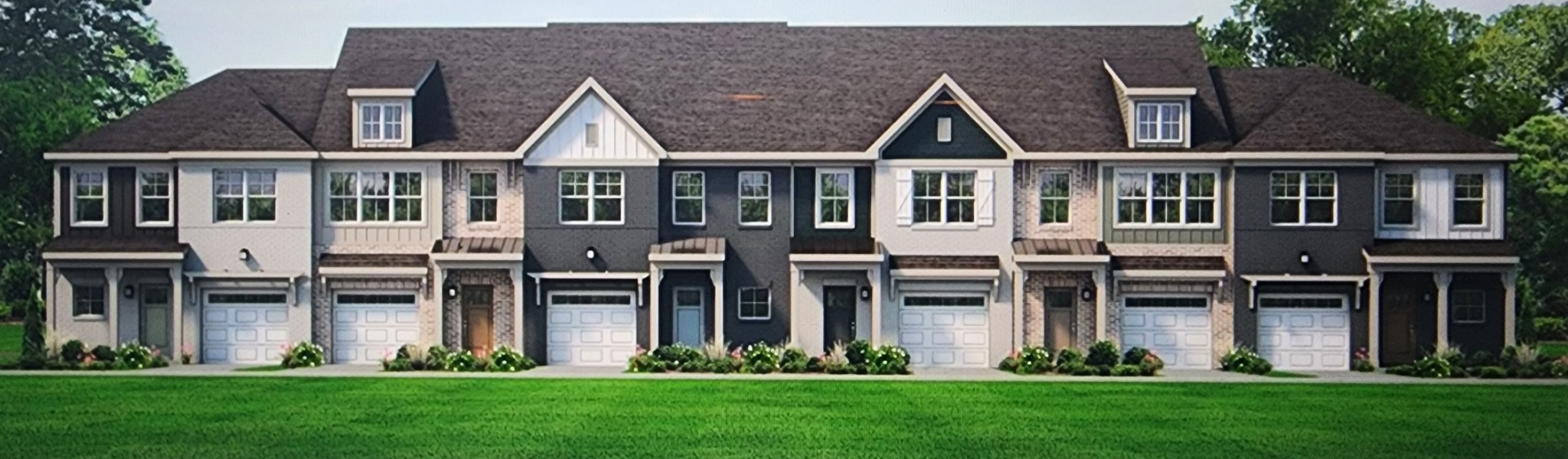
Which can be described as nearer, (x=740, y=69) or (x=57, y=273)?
(x=57, y=273)

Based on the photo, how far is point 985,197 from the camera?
31.9 metres

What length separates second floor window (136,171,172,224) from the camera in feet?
106

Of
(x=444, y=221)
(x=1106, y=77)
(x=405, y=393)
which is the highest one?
(x=1106, y=77)

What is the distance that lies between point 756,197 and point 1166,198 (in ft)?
23.0

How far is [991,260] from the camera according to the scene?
3184cm

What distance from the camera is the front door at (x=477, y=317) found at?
106 ft

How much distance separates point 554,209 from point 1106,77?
10.2 meters

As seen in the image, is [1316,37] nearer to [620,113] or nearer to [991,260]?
[991,260]

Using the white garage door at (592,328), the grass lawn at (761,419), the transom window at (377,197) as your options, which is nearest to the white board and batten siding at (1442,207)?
the grass lawn at (761,419)

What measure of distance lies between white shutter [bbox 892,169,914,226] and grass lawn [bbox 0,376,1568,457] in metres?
4.60

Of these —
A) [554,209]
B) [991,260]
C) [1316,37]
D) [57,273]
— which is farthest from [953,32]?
[57,273]

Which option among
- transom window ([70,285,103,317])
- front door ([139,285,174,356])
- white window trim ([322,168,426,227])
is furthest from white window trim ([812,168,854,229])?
transom window ([70,285,103,317])

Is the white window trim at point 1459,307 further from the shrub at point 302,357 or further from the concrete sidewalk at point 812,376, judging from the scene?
the shrub at point 302,357

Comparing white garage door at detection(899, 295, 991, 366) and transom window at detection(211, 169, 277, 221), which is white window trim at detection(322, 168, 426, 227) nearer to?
transom window at detection(211, 169, 277, 221)
